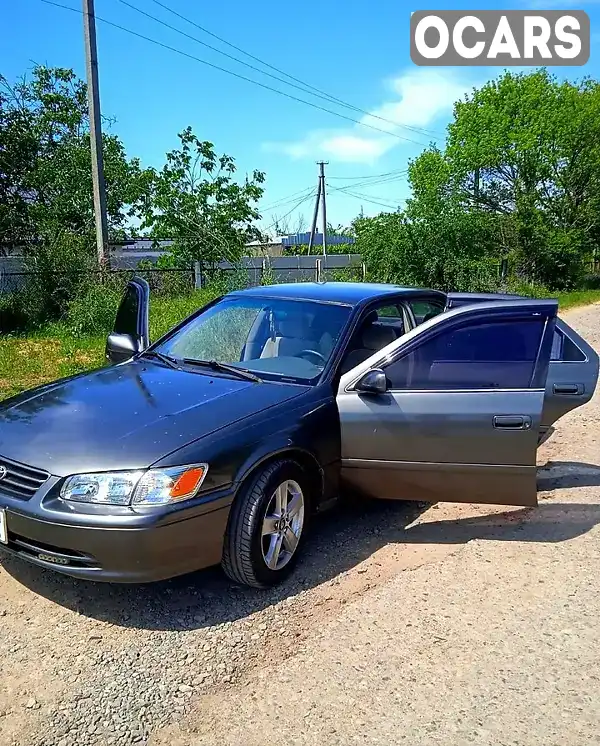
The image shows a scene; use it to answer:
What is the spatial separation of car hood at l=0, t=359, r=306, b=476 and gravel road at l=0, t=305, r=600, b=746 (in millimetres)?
790

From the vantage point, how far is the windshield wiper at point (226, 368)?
410 cm

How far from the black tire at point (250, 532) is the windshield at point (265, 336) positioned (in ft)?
2.85

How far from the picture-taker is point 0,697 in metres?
2.65

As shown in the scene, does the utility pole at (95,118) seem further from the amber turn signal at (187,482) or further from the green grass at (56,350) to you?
the amber turn signal at (187,482)

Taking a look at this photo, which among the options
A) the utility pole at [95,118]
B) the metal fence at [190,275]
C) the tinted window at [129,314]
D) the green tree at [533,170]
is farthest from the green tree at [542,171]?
the tinted window at [129,314]

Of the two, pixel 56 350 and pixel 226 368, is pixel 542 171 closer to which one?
pixel 56 350

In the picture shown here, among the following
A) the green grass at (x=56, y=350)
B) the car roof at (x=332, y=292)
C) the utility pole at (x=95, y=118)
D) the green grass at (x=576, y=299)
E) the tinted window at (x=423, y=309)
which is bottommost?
the green grass at (x=576, y=299)

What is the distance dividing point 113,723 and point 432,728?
1.20m

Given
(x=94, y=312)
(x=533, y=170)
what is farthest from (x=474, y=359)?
(x=533, y=170)

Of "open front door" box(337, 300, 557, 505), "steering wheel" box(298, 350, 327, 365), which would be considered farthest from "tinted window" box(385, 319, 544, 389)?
"steering wheel" box(298, 350, 327, 365)

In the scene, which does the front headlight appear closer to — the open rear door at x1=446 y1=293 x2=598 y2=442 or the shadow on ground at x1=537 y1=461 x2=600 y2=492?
the open rear door at x1=446 y1=293 x2=598 y2=442

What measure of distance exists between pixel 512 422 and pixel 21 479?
2.60m

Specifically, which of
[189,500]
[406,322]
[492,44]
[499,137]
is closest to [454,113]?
[499,137]

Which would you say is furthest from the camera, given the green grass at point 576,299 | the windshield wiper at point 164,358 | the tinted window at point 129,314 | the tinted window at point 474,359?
the green grass at point 576,299
